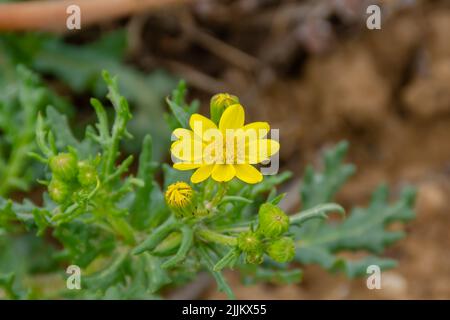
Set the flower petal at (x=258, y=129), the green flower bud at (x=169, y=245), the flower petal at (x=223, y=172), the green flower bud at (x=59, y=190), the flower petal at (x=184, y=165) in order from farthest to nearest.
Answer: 1. the green flower bud at (x=169, y=245)
2. the green flower bud at (x=59, y=190)
3. the flower petal at (x=258, y=129)
4. the flower petal at (x=223, y=172)
5. the flower petal at (x=184, y=165)

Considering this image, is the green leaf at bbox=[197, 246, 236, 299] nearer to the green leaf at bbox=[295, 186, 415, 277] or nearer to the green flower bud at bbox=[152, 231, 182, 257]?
the green flower bud at bbox=[152, 231, 182, 257]

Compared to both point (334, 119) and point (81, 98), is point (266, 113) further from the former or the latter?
point (81, 98)

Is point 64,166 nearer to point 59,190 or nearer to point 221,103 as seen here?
point 59,190

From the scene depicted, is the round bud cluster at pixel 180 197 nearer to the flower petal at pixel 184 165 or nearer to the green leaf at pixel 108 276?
the flower petal at pixel 184 165

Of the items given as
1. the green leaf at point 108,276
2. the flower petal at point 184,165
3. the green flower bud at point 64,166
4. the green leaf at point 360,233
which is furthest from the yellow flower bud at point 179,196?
the green leaf at point 360,233

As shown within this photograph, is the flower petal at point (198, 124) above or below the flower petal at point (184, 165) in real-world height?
above

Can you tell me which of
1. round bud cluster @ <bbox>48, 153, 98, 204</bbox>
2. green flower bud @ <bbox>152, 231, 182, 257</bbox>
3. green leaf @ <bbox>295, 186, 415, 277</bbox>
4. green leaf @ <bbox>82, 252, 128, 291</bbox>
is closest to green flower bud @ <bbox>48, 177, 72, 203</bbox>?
round bud cluster @ <bbox>48, 153, 98, 204</bbox>

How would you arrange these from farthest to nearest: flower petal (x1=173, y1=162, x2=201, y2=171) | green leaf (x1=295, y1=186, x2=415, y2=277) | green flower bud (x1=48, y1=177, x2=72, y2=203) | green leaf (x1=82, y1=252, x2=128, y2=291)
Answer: green leaf (x1=295, y1=186, x2=415, y2=277) → green leaf (x1=82, y1=252, x2=128, y2=291) → green flower bud (x1=48, y1=177, x2=72, y2=203) → flower petal (x1=173, y1=162, x2=201, y2=171)
